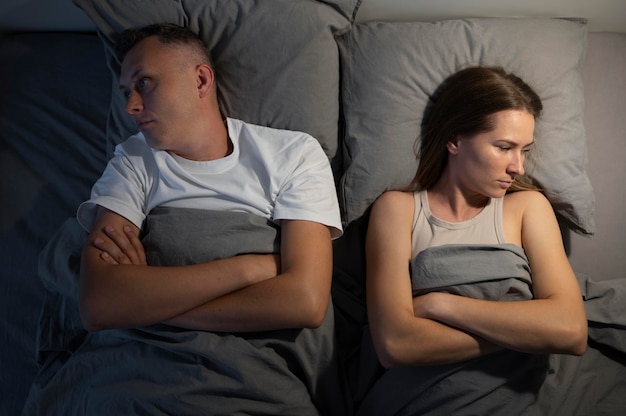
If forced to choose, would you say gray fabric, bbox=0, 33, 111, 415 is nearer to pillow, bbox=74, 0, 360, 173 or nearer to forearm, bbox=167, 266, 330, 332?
pillow, bbox=74, 0, 360, 173

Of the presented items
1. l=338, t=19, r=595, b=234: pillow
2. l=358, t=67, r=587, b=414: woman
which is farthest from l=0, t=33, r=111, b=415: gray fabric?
l=358, t=67, r=587, b=414: woman

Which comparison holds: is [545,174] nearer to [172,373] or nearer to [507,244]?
[507,244]

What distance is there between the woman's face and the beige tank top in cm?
6

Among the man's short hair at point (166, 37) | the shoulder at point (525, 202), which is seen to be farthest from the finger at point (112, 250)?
the shoulder at point (525, 202)

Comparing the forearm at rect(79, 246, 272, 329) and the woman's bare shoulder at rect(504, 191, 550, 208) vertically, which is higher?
the woman's bare shoulder at rect(504, 191, 550, 208)

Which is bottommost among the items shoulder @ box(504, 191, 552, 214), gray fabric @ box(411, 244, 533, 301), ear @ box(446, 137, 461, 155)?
gray fabric @ box(411, 244, 533, 301)

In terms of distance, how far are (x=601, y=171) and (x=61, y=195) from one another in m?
1.60

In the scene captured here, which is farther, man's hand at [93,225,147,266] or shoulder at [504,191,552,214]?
shoulder at [504,191,552,214]

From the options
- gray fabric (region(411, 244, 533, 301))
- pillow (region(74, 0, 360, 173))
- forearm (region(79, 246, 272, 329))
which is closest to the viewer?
forearm (region(79, 246, 272, 329))

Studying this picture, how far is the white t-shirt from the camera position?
4.82ft

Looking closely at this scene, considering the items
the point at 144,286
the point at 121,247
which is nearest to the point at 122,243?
the point at 121,247

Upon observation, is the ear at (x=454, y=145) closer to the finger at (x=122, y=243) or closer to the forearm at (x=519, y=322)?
the forearm at (x=519, y=322)

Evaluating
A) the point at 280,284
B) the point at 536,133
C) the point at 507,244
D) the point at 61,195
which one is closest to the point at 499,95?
the point at 536,133

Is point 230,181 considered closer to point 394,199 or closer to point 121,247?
point 121,247
